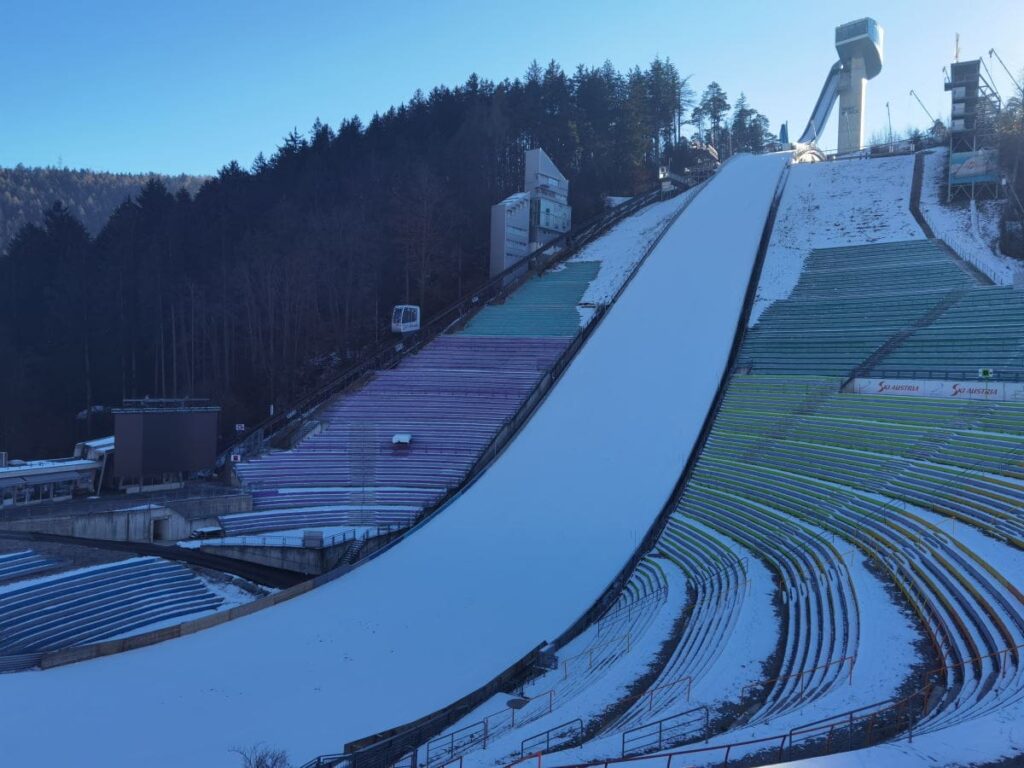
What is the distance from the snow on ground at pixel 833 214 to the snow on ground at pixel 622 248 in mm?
6208

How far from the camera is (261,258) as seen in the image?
39438 millimetres

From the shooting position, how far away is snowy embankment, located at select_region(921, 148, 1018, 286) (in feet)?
87.2

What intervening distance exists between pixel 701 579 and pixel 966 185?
99.3ft

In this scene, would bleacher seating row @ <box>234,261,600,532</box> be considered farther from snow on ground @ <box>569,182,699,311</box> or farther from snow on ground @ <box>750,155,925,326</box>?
snow on ground @ <box>750,155,925,326</box>

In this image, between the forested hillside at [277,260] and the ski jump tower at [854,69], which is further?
the ski jump tower at [854,69]

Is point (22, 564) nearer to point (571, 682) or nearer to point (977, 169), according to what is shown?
point (571, 682)

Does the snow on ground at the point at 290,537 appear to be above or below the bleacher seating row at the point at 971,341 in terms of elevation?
below

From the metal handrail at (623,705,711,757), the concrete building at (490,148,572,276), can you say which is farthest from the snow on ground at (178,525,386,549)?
the concrete building at (490,148,572,276)

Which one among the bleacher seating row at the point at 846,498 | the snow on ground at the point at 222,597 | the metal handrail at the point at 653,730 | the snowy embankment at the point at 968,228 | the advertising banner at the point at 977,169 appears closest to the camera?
the metal handrail at the point at 653,730

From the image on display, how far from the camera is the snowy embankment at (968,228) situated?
26594 millimetres

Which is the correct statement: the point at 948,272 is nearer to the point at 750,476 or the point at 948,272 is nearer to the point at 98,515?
the point at 750,476

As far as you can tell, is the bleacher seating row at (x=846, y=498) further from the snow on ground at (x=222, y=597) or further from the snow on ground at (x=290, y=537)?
the snow on ground at (x=222, y=597)

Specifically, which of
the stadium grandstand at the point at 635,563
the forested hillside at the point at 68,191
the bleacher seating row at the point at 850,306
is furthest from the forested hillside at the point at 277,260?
the forested hillside at the point at 68,191

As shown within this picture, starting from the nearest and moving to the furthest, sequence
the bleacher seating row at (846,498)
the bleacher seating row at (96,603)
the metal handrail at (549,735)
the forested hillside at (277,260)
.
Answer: the metal handrail at (549,735)
the bleacher seating row at (846,498)
the bleacher seating row at (96,603)
the forested hillside at (277,260)
